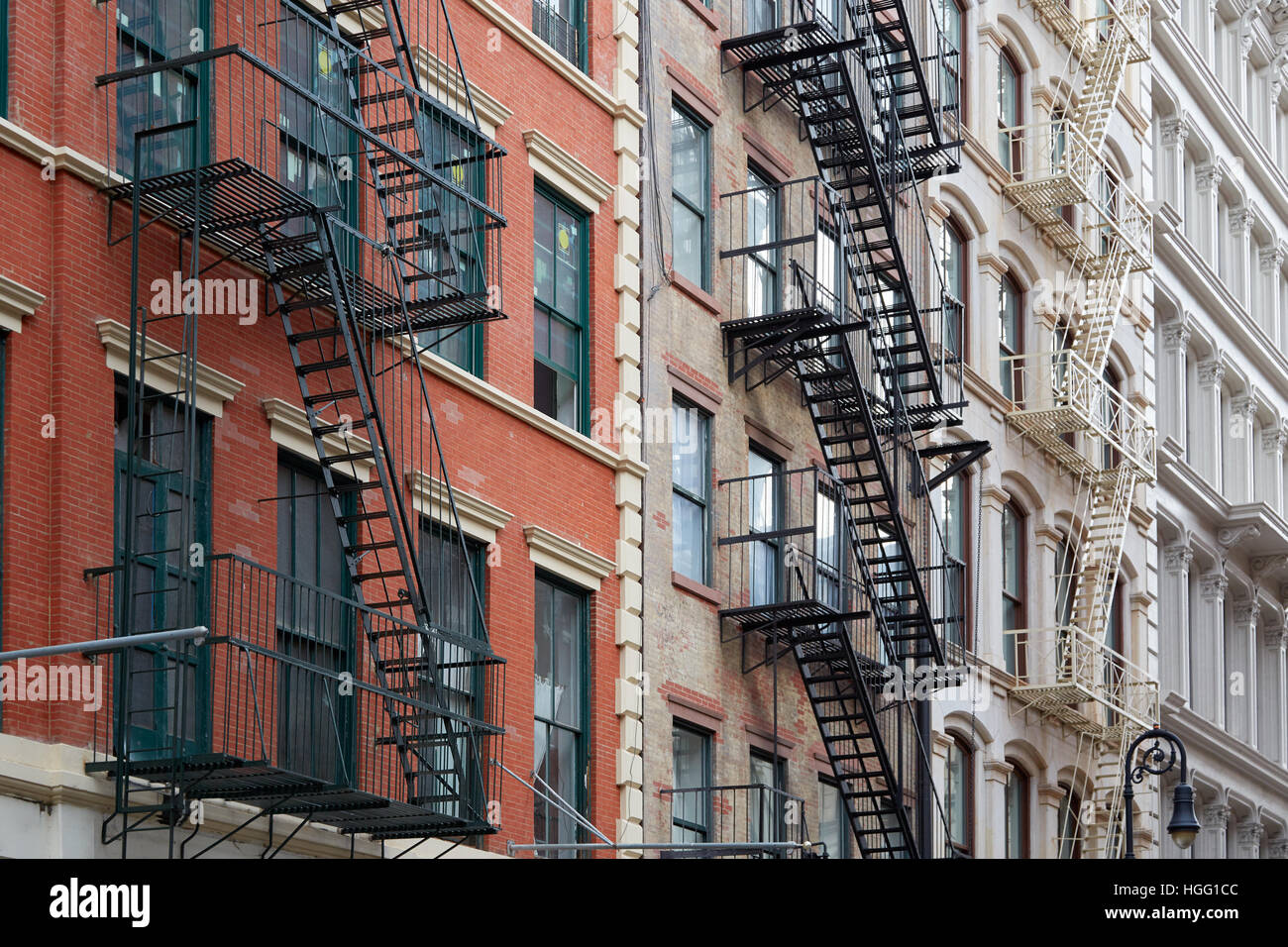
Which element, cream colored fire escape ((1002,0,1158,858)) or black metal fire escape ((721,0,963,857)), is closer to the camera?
black metal fire escape ((721,0,963,857))

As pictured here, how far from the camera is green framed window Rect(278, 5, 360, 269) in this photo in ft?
64.5

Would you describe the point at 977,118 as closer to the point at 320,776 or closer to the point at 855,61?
the point at 855,61

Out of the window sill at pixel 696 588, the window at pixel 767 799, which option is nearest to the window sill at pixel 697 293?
the window sill at pixel 696 588

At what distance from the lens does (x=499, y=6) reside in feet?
77.4

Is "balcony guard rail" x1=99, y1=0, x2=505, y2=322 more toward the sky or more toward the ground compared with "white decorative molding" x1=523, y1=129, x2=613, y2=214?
more toward the ground

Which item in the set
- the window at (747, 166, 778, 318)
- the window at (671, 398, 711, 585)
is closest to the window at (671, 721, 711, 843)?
the window at (671, 398, 711, 585)

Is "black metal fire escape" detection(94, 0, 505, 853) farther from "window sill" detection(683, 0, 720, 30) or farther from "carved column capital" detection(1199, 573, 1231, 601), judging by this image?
"carved column capital" detection(1199, 573, 1231, 601)

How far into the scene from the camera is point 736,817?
25.3 metres

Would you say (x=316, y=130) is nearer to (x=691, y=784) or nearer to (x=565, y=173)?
(x=565, y=173)

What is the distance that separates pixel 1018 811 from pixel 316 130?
59.7ft

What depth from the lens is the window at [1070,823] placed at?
115ft

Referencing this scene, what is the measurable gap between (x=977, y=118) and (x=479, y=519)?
1617cm

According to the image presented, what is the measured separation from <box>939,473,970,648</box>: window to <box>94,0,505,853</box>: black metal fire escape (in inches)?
427

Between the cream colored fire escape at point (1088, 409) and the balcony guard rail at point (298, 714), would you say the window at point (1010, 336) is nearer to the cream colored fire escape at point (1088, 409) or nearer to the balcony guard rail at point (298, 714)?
the cream colored fire escape at point (1088, 409)
